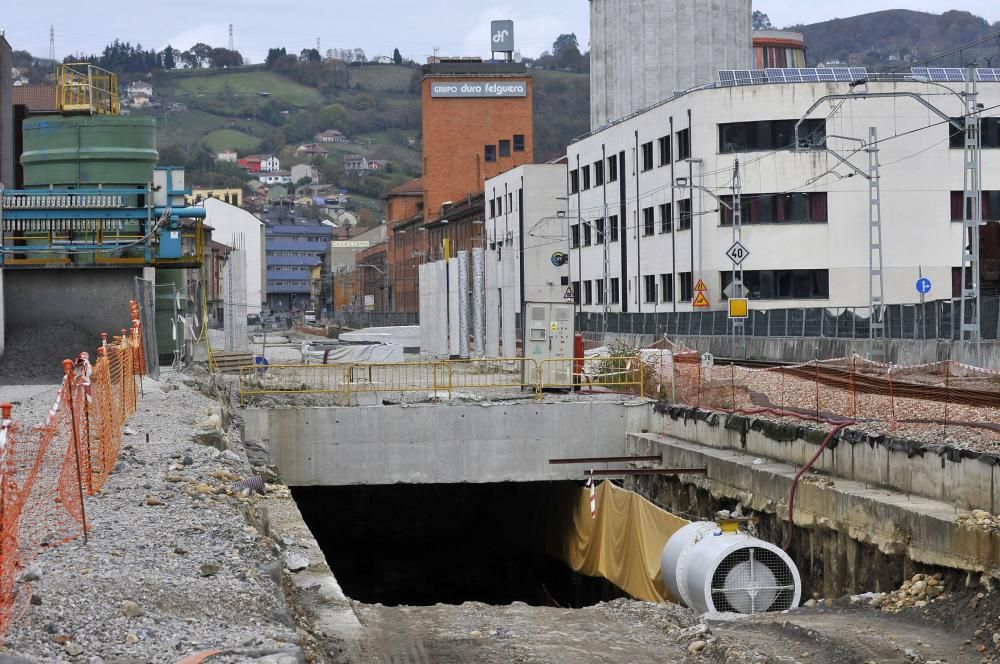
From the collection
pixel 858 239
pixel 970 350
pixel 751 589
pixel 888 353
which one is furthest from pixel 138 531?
pixel 858 239

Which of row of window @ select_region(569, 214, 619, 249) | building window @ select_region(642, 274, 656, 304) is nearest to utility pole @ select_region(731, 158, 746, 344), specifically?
→ building window @ select_region(642, 274, 656, 304)

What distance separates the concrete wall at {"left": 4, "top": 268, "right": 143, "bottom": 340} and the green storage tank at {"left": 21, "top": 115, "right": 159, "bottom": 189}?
4077 millimetres

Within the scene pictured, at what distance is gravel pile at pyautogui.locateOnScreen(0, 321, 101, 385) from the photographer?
117ft

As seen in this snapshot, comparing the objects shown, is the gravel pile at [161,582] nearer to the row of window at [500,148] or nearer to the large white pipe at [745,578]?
the large white pipe at [745,578]

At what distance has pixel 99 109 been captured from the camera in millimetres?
44938

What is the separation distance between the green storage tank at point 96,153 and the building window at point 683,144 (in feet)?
90.6

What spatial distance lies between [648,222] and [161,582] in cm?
5833

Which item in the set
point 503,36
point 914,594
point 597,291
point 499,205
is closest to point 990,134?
point 597,291

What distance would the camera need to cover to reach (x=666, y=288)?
65688 millimetres

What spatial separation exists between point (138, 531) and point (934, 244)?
51735 mm

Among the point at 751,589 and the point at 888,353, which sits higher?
the point at 888,353

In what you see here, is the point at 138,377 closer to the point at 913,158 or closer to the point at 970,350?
the point at 970,350

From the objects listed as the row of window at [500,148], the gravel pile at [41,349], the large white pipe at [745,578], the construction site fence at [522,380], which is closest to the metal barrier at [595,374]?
the construction site fence at [522,380]

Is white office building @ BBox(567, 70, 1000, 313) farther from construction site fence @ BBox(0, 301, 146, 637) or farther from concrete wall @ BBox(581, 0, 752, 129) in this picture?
construction site fence @ BBox(0, 301, 146, 637)
